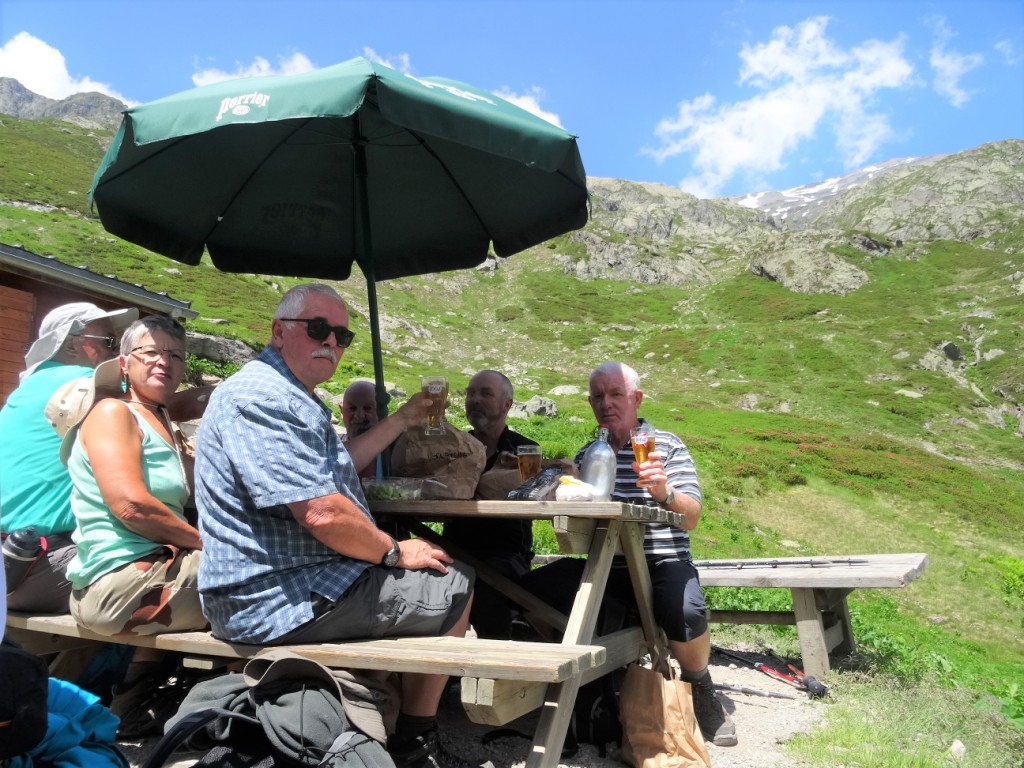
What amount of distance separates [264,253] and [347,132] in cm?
124

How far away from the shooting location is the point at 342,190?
5152 mm

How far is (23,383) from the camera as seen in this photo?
141 inches

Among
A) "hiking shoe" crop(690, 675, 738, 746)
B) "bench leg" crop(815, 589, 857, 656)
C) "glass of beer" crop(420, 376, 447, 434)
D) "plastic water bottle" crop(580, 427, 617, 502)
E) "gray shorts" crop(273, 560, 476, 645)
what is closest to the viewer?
"gray shorts" crop(273, 560, 476, 645)

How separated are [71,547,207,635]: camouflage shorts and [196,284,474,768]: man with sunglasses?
1.00 feet

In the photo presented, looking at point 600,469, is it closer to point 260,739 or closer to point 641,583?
point 641,583

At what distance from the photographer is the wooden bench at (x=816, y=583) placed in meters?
5.07

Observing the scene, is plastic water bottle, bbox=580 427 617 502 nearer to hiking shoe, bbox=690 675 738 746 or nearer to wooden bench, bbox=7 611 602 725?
wooden bench, bbox=7 611 602 725

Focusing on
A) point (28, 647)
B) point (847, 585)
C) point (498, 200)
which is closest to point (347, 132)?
point (498, 200)

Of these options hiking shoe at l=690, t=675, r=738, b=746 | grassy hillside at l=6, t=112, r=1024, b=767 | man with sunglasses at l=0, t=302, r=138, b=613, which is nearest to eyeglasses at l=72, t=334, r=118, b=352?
man with sunglasses at l=0, t=302, r=138, b=613

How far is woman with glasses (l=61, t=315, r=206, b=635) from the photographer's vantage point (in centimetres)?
290

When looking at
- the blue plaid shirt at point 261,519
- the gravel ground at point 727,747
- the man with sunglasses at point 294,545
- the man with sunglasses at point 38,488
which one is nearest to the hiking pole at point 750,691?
the gravel ground at point 727,747

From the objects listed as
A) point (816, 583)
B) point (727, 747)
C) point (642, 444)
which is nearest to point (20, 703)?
point (642, 444)

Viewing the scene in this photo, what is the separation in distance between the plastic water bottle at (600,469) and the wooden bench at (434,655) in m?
0.75

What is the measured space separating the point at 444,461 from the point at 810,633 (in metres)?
3.31
